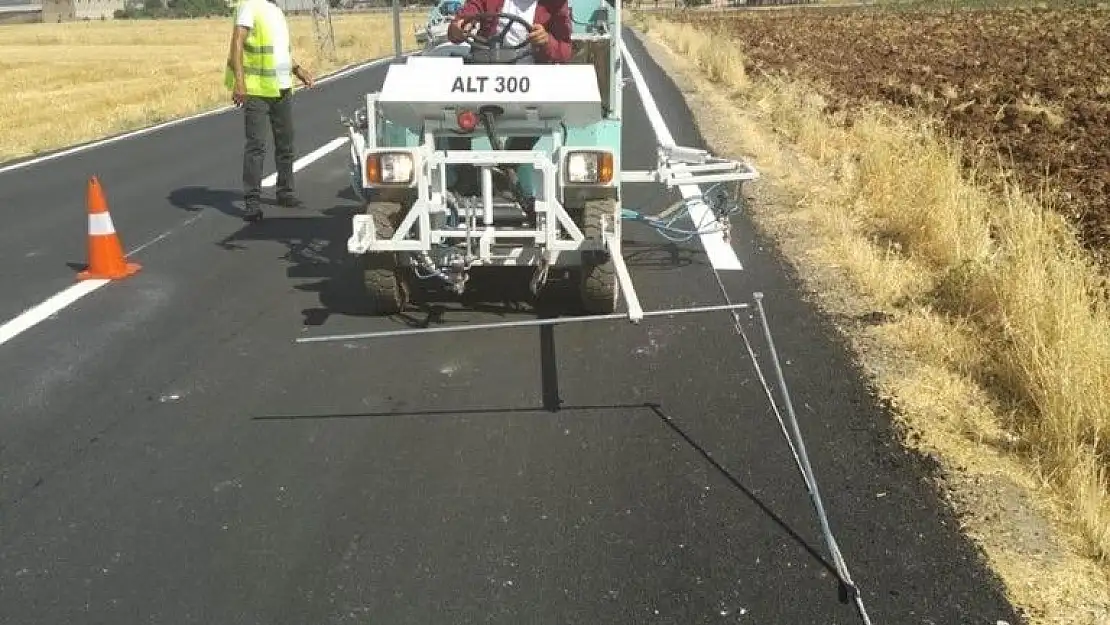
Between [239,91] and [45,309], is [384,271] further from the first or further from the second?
[239,91]

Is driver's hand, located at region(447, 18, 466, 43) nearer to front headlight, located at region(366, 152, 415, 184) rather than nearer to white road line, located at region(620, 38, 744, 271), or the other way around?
front headlight, located at region(366, 152, 415, 184)

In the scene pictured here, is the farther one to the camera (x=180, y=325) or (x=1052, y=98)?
(x=1052, y=98)

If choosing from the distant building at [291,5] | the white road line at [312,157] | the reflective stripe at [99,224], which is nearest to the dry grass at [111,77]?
the distant building at [291,5]

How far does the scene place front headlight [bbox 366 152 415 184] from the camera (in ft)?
20.2

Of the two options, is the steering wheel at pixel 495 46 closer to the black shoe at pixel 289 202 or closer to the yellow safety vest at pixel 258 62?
the yellow safety vest at pixel 258 62

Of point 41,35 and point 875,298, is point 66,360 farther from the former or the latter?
point 41,35

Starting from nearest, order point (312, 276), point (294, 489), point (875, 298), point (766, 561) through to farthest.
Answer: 1. point (766, 561)
2. point (294, 489)
3. point (875, 298)
4. point (312, 276)

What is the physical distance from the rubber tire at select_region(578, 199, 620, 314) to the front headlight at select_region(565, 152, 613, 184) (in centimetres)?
17

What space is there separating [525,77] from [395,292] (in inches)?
60.4

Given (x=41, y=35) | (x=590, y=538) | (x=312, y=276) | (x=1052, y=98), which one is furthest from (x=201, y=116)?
(x=41, y=35)

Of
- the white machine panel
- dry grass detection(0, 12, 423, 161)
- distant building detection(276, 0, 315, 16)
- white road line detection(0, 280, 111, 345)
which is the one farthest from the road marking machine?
dry grass detection(0, 12, 423, 161)

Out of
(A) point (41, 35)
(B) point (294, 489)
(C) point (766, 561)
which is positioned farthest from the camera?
(A) point (41, 35)

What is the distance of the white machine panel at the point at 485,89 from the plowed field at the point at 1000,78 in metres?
4.91

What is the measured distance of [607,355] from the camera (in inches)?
237
